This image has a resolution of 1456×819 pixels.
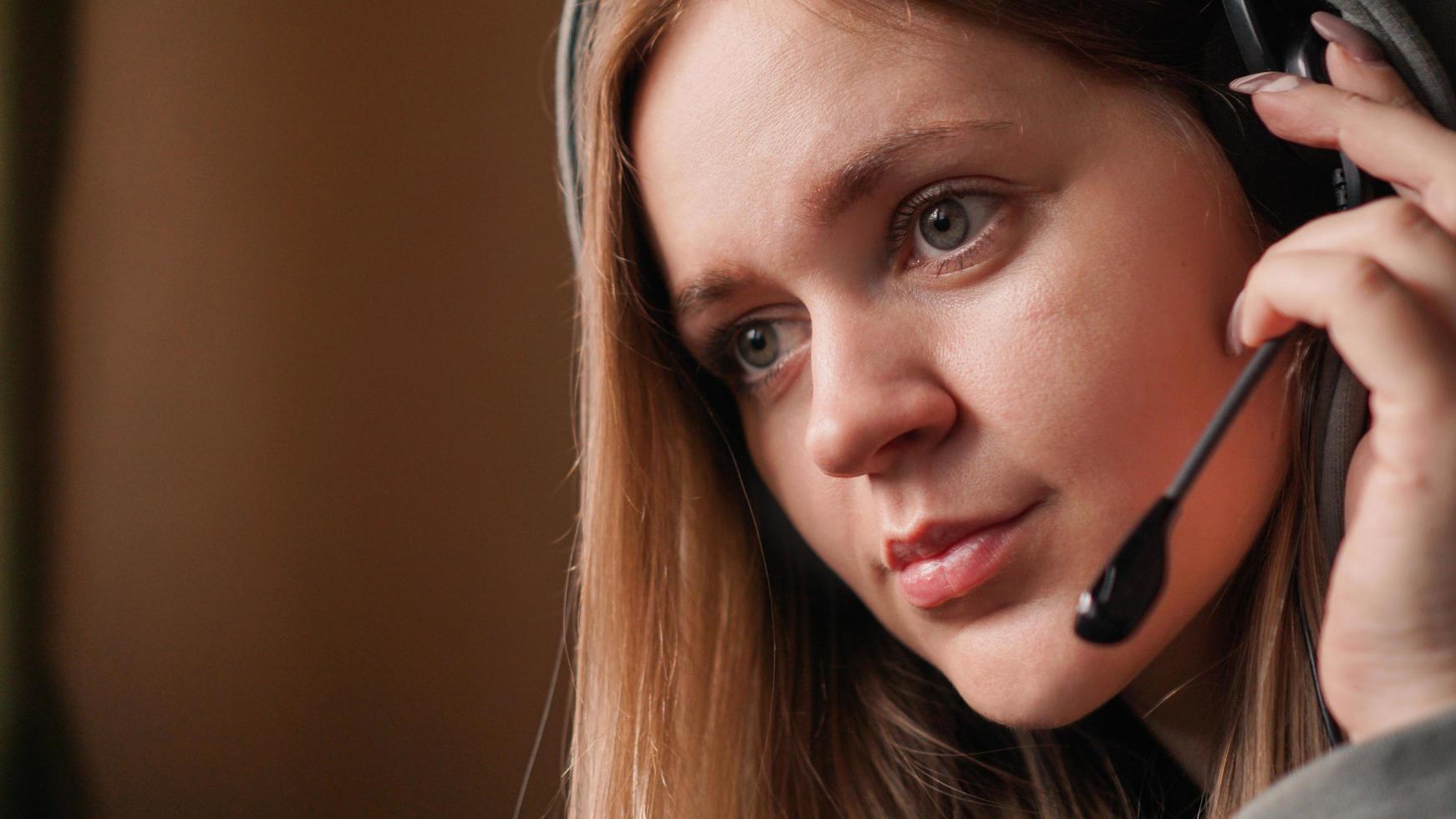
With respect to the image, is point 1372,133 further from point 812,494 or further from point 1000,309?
point 812,494

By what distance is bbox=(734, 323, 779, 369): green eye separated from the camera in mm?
928

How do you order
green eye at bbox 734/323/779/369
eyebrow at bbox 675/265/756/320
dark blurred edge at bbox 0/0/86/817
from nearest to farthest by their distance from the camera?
1. eyebrow at bbox 675/265/756/320
2. green eye at bbox 734/323/779/369
3. dark blurred edge at bbox 0/0/86/817

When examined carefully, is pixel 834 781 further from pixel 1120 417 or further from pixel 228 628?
pixel 228 628

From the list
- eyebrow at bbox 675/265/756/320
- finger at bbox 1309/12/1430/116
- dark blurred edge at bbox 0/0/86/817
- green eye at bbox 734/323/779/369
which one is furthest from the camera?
dark blurred edge at bbox 0/0/86/817

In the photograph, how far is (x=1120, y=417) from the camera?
2.22 feet

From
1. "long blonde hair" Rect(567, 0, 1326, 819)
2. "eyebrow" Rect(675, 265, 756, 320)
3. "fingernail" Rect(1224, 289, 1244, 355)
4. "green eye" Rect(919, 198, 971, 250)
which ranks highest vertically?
"green eye" Rect(919, 198, 971, 250)

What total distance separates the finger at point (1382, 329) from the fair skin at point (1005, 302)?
5cm

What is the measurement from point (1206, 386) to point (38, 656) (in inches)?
42.9

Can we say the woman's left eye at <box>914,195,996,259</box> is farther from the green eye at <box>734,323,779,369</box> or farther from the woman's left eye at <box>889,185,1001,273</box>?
the green eye at <box>734,323,779,369</box>

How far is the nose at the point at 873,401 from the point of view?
2.32 feet

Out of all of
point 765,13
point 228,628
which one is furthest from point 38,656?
point 765,13

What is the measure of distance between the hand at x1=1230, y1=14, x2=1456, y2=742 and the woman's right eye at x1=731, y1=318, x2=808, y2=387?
1.27ft

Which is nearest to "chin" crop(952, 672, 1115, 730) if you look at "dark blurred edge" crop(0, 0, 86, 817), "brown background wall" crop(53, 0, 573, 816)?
"brown background wall" crop(53, 0, 573, 816)

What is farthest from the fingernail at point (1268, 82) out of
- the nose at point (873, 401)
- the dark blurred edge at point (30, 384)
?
the dark blurred edge at point (30, 384)
